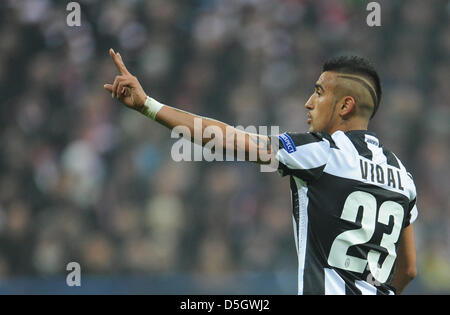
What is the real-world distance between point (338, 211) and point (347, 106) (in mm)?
555

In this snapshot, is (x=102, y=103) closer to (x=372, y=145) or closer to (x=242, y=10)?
(x=242, y=10)

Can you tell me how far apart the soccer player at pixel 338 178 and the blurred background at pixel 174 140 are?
14.5ft

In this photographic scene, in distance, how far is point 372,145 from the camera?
3.80 meters

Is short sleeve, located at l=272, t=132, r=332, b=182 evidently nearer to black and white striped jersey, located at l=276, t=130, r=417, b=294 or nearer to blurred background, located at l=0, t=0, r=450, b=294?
black and white striped jersey, located at l=276, t=130, r=417, b=294

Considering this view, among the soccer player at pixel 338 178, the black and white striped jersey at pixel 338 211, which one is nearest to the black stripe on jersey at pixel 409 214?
the soccer player at pixel 338 178

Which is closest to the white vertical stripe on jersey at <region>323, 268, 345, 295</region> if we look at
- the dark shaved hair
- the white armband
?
the dark shaved hair

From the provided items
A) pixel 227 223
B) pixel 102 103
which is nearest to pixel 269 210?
pixel 227 223

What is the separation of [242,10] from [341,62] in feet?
23.2

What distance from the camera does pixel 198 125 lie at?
3.53m

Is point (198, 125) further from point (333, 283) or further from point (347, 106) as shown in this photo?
point (333, 283)

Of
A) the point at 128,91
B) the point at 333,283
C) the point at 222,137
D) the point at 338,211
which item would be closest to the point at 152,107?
the point at 128,91

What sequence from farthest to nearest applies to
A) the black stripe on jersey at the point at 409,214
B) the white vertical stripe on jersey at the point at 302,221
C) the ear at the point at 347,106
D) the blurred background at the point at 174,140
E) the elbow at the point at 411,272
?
the blurred background at the point at 174,140 → the elbow at the point at 411,272 → the black stripe on jersey at the point at 409,214 → the ear at the point at 347,106 → the white vertical stripe on jersey at the point at 302,221

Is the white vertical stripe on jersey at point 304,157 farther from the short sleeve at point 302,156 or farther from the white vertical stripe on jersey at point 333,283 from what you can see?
the white vertical stripe on jersey at point 333,283

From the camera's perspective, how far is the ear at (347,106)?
3.79 m
